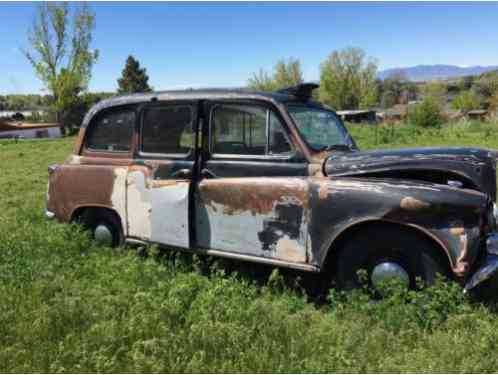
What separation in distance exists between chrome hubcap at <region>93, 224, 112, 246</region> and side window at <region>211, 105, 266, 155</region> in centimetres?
173

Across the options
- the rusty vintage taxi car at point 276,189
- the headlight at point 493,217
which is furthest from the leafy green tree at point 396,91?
the headlight at point 493,217

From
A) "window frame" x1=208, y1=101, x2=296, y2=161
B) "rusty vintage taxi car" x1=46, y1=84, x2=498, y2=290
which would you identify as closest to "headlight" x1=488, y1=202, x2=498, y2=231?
"rusty vintage taxi car" x1=46, y1=84, x2=498, y2=290

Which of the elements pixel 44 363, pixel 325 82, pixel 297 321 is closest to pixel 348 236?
pixel 297 321

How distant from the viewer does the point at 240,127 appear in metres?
3.94

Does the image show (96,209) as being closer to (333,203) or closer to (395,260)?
(333,203)

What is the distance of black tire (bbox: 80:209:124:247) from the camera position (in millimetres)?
4762

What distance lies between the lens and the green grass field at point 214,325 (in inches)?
106

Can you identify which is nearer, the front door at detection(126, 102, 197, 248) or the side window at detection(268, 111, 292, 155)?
the side window at detection(268, 111, 292, 155)

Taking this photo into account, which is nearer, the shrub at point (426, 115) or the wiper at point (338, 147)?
the wiper at point (338, 147)

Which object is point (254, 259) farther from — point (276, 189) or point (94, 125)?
point (94, 125)

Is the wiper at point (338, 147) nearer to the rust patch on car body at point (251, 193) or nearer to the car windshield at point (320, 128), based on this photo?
the car windshield at point (320, 128)

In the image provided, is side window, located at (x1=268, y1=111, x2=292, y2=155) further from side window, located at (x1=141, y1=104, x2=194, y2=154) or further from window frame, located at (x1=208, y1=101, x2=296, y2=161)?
side window, located at (x1=141, y1=104, x2=194, y2=154)

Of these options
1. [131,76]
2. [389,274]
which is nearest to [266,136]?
[389,274]

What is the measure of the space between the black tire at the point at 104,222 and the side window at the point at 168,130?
3.13 feet
